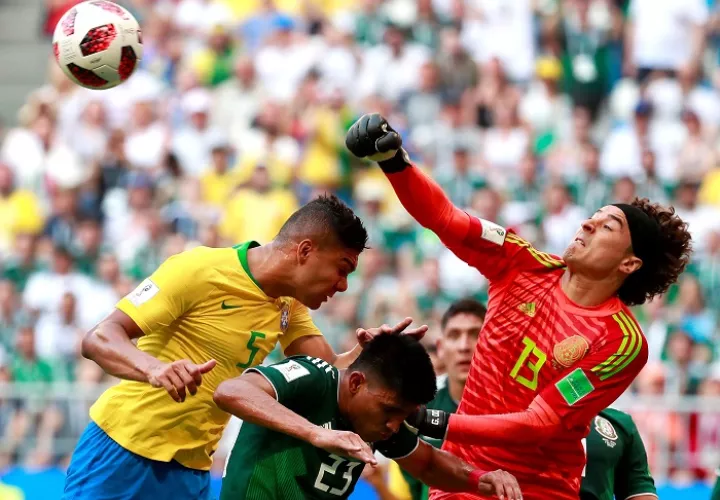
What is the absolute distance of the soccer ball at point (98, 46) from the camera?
7.58 m

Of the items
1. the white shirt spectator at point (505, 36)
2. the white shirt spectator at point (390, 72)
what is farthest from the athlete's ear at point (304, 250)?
the white shirt spectator at point (505, 36)

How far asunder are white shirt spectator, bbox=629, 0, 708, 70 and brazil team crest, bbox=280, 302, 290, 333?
33.3ft

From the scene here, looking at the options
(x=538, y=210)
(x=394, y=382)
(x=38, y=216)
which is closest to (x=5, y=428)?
(x=38, y=216)

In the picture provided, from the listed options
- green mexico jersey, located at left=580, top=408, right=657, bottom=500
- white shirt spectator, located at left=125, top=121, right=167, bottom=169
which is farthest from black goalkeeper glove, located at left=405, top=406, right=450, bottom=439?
white shirt spectator, located at left=125, top=121, right=167, bottom=169

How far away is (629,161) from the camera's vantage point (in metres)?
14.4

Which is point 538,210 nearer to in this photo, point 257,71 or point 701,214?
Answer: point 701,214

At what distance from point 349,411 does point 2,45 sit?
16082 mm

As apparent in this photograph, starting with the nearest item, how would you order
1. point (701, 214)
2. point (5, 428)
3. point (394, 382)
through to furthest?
point (394, 382) < point (5, 428) < point (701, 214)

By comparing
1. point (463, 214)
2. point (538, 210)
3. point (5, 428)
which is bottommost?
point (5, 428)

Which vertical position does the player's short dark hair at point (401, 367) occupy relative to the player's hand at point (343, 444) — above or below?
above

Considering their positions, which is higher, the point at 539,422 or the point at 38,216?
the point at 38,216

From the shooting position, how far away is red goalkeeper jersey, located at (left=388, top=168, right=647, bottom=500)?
603cm

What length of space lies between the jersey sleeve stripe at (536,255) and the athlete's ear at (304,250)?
93cm

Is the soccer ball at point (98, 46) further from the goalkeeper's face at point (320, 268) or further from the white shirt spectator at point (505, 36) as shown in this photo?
the white shirt spectator at point (505, 36)
